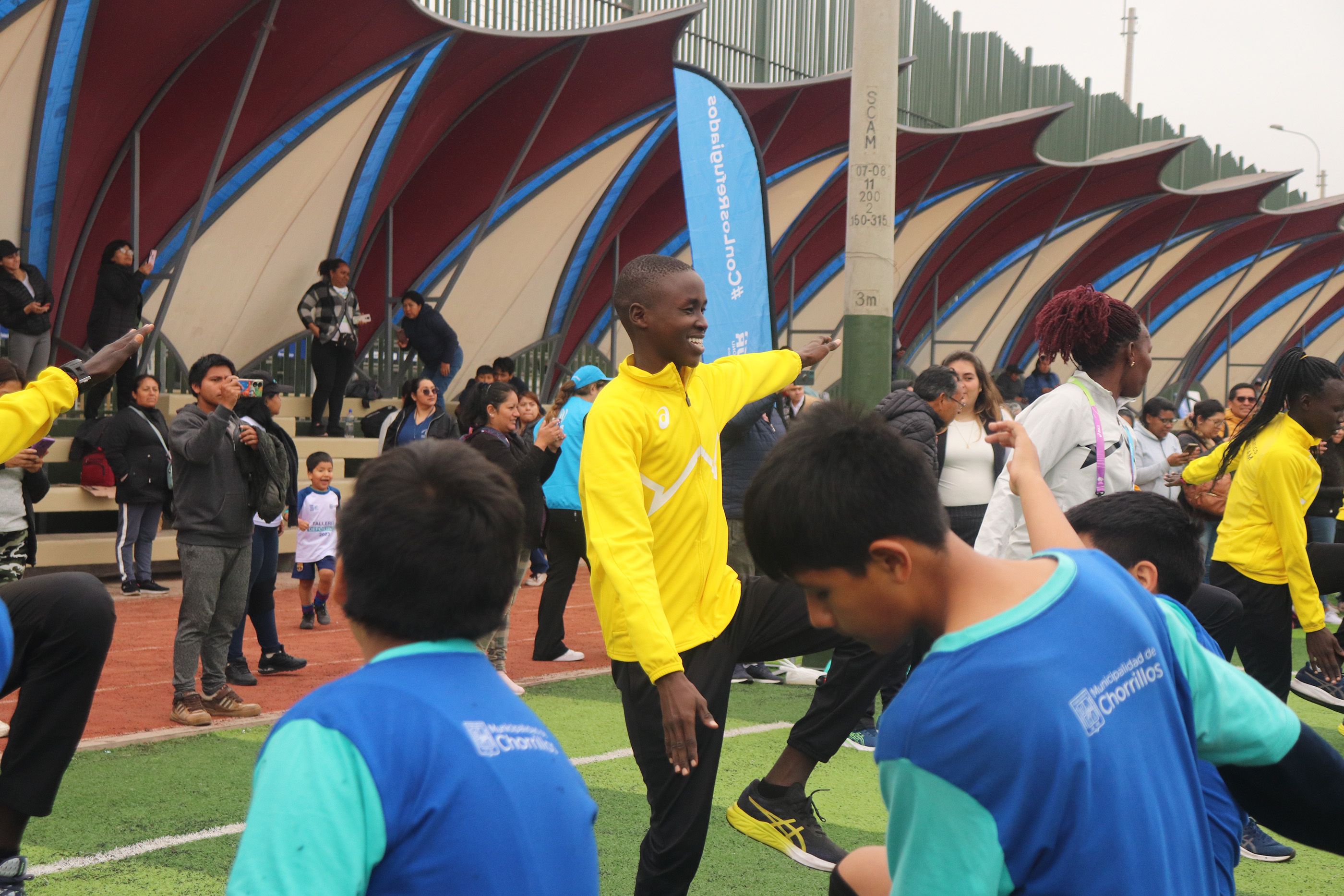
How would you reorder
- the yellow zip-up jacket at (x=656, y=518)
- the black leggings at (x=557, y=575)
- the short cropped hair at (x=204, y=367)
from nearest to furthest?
the yellow zip-up jacket at (x=656, y=518) → the short cropped hair at (x=204, y=367) → the black leggings at (x=557, y=575)

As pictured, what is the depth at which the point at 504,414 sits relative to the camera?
860 cm

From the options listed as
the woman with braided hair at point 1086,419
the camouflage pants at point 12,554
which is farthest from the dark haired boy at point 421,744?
the camouflage pants at point 12,554

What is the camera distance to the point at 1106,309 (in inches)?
168

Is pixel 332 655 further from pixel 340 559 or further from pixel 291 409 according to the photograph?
pixel 291 409

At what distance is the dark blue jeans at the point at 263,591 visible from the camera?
7.96 meters

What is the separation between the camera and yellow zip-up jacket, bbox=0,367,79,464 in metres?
3.87

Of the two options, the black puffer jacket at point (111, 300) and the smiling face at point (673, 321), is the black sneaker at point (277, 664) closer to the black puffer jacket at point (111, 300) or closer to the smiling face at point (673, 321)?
the smiling face at point (673, 321)

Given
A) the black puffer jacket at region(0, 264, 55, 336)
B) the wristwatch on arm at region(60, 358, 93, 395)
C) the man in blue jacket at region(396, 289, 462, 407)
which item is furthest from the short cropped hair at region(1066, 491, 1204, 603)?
the man in blue jacket at region(396, 289, 462, 407)

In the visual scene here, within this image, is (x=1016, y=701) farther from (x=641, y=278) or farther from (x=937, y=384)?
(x=937, y=384)

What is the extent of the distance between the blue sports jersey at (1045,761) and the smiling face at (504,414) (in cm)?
705

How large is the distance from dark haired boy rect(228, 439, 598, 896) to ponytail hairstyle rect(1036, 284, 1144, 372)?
2.82 m

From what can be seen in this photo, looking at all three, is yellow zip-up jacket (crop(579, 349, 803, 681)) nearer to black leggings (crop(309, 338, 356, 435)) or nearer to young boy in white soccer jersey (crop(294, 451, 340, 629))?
young boy in white soccer jersey (crop(294, 451, 340, 629))

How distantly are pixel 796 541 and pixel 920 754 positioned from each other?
1.10 feet

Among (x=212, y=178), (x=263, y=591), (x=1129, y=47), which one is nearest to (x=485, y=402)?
(x=263, y=591)
